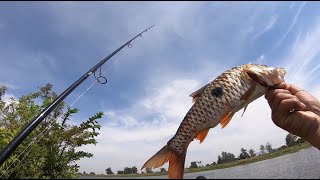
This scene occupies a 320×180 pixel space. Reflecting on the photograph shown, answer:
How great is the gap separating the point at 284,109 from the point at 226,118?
42 cm

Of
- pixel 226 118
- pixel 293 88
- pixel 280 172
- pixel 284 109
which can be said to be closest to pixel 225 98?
pixel 226 118

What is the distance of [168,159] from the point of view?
73.5 inches

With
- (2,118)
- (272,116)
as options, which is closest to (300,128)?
(272,116)

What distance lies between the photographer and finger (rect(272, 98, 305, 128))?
2199 mm

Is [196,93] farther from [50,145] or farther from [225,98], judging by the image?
[50,145]

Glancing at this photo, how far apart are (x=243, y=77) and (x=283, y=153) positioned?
5692cm

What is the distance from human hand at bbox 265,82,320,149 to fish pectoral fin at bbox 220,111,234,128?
31cm

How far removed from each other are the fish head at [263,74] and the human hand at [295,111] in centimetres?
6

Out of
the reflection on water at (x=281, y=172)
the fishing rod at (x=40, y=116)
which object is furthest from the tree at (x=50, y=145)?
the reflection on water at (x=281, y=172)

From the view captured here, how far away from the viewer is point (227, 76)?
229cm

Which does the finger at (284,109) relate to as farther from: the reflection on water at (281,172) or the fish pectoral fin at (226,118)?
the reflection on water at (281,172)

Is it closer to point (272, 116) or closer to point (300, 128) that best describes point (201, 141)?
point (272, 116)

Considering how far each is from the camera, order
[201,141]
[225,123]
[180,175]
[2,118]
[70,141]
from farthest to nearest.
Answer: [2,118]
[70,141]
[225,123]
[201,141]
[180,175]

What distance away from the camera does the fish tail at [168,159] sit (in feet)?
5.39
